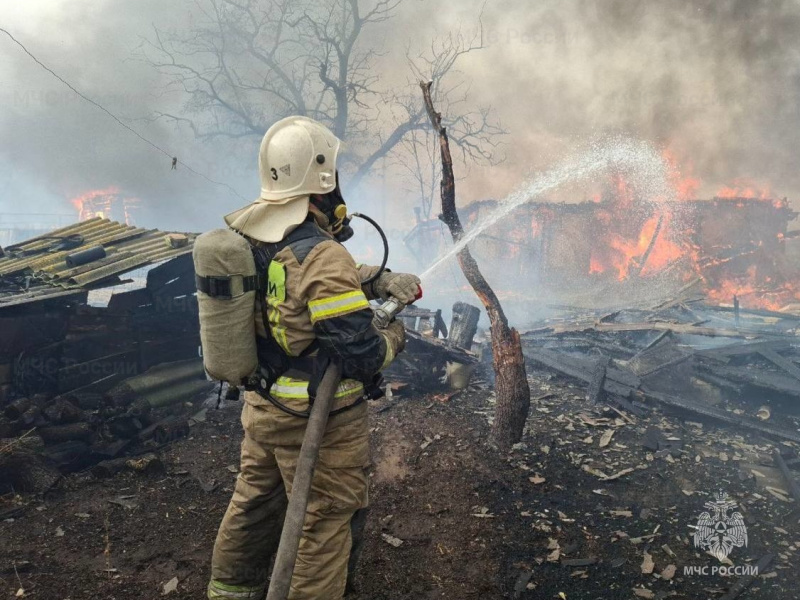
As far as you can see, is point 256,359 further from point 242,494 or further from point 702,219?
point 702,219

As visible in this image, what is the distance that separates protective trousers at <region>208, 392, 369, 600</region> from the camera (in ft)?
8.12

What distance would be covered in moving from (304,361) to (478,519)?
2606 millimetres

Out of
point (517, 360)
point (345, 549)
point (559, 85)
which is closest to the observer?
point (345, 549)

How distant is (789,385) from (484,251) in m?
14.2

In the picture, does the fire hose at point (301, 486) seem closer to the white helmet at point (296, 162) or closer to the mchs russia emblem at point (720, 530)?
the white helmet at point (296, 162)

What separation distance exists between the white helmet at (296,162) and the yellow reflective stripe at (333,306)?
2.34ft

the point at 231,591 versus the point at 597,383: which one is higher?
the point at 597,383

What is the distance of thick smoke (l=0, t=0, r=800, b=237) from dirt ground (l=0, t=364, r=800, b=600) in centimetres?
2134

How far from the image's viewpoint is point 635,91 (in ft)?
82.6

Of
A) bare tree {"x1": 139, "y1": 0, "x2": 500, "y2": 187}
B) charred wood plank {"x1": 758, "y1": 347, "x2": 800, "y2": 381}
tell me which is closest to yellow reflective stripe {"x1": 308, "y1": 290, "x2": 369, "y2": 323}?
charred wood plank {"x1": 758, "y1": 347, "x2": 800, "y2": 381}

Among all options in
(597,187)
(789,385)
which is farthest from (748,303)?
(789,385)

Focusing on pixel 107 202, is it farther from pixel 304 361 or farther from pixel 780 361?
pixel 780 361

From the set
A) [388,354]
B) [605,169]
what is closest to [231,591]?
[388,354]

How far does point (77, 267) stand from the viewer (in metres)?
6.66
